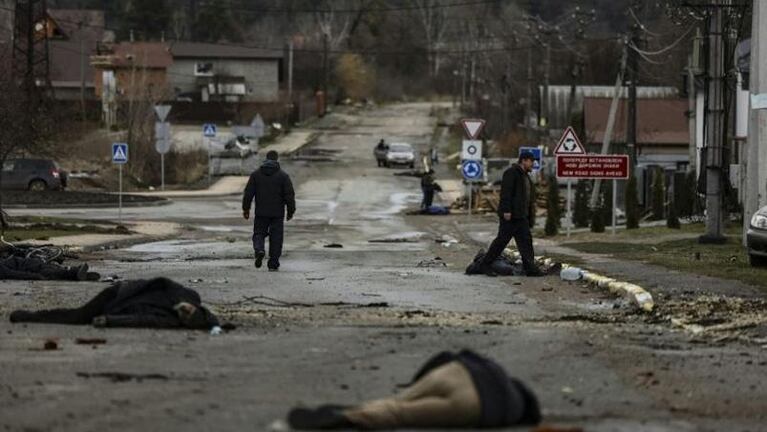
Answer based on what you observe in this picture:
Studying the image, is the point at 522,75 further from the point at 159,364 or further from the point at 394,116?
the point at 159,364

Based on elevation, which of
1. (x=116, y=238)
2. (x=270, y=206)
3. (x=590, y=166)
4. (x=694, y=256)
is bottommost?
(x=116, y=238)

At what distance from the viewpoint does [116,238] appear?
110 ft

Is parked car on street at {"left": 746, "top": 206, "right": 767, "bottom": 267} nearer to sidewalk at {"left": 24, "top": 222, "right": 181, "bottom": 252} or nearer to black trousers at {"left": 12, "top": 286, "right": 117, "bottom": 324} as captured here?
black trousers at {"left": 12, "top": 286, "right": 117, "bottom": 324}

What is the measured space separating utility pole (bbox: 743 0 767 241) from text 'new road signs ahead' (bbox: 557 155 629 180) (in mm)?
6987

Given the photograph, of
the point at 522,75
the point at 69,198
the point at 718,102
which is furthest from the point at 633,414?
the point at 522,75

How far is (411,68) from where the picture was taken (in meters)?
160

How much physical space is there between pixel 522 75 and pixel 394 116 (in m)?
28.2

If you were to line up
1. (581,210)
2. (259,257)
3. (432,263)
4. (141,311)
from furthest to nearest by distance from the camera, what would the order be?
1. (581,210)
2. (432,263)
3. (259,257)
4. (141,311)

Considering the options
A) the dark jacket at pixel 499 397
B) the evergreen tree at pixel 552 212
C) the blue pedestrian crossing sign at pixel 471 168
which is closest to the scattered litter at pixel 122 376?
the dark jacket at pixel 499 397

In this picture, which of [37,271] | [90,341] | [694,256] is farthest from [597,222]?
[90,341]

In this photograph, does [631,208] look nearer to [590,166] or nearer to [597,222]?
[597,222]

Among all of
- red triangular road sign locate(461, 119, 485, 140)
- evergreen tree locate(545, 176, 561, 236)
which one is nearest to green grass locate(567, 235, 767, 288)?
evergreen tree locate(545, 176, 561, 236)

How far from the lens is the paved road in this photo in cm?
897

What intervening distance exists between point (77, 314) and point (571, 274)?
9.72m
